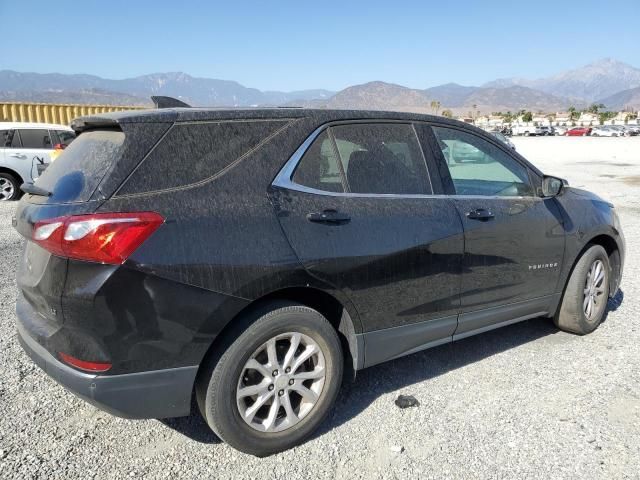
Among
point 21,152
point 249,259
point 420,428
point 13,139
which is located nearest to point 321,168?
point 249,259

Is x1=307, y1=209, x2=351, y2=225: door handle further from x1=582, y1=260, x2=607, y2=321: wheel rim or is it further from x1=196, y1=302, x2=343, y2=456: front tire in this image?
x1=582, y1=260, x2=607, y2=321: wheel rim

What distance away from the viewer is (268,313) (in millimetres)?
2711

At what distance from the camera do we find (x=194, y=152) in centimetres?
264

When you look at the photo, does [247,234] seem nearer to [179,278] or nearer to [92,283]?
[179,278]

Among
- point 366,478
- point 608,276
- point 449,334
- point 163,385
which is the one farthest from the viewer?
point 608,276

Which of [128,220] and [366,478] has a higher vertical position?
[128,220]

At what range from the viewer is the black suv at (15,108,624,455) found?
94.1 inches

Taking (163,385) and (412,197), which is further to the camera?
(412,197)

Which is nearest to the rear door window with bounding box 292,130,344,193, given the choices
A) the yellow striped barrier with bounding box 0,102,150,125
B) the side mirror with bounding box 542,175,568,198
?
the side mirror with bounding box 542,175,568,198

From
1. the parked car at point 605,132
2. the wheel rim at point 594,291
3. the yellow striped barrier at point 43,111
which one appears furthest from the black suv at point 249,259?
the parked car at point 605,132

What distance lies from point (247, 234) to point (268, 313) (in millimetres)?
413

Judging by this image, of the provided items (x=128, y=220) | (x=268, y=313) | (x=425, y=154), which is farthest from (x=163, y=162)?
(x=425, y=154)

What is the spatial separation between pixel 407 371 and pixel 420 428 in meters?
0.77

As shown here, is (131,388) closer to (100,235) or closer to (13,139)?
(100,235)
